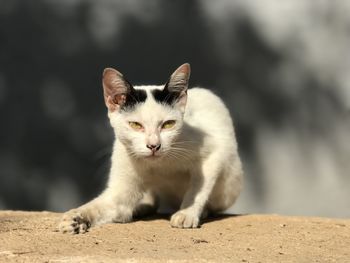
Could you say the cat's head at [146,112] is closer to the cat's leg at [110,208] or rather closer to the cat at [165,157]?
the cat at [165,157]

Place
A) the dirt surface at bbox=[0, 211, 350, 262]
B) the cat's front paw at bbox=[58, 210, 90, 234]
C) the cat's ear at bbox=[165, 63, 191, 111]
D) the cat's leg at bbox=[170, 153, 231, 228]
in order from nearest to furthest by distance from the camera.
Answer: the dirt surface at bbox=[0, 211, 350, 262]
the cat's front paw at bbox=[58, 210, 90, 234]
the cat's ear at bbox=[165, 63, 191, 111]
the cat's leg at bbox=[170, 153, 231, 228]

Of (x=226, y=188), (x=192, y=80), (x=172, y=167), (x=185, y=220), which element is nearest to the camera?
(x=185, y=220)

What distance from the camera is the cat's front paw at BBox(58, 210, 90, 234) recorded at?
4184 mm

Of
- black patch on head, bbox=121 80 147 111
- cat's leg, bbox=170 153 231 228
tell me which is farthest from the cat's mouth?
cat's leg, bbox=170 153 231 228

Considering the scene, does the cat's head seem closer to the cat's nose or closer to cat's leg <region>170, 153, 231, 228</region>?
the cat's nose

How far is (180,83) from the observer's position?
14.8 feet

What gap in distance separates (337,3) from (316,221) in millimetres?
2301

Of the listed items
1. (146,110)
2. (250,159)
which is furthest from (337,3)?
(146,110)

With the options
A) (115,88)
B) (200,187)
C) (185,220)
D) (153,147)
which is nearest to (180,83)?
(115,88)

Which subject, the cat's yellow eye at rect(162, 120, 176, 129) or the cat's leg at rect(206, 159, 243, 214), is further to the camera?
the cat's leg at rect(206, 159, 243, 214)

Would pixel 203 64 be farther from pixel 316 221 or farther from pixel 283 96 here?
pixel 316 221

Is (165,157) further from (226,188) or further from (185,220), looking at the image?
(226,188)

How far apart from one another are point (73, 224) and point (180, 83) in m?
1.05

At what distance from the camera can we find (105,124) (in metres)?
6.46
